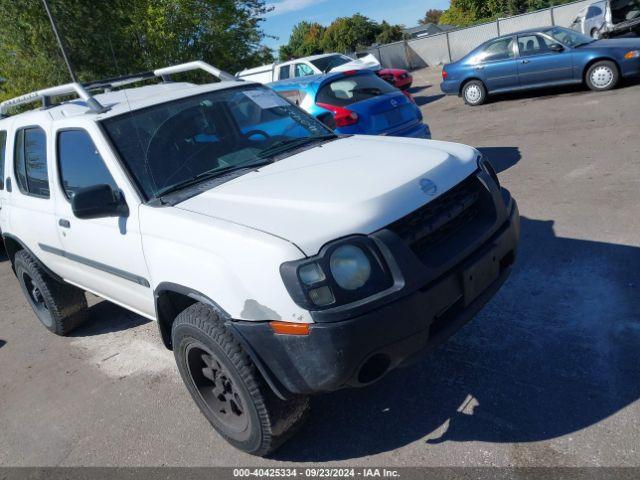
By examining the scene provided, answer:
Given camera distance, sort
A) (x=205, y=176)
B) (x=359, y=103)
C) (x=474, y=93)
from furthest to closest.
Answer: (x=474, y=93), (x=359, y=103), (x=205, y=176)

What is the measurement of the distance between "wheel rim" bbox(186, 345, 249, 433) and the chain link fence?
83.8 ft

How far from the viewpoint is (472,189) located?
10.0 ft

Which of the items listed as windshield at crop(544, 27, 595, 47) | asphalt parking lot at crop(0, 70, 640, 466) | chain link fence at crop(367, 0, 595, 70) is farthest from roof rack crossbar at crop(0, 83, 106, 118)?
chain link fence at crop(367, 0, 595, 70)

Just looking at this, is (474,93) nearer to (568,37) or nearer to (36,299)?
(568,37)

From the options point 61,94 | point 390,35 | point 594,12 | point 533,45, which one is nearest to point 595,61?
point 533,45

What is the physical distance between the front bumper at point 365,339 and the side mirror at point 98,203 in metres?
1.13

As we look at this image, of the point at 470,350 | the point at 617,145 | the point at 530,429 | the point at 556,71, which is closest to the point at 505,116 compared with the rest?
the point at 556,71

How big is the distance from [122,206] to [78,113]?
103cm

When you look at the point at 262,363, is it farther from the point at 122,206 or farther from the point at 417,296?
the point at 122,206

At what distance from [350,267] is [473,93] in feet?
37.2

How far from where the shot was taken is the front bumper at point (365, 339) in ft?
7.71

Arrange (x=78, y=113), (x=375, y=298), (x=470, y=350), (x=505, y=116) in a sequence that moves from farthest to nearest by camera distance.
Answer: (x=505, y=116) < (x=78, y=113) < (x=470, y=350) < (x=375, y=298)

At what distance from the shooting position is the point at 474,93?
12.6m

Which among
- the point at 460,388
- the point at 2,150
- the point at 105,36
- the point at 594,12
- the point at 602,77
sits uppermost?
the point at 105,36
